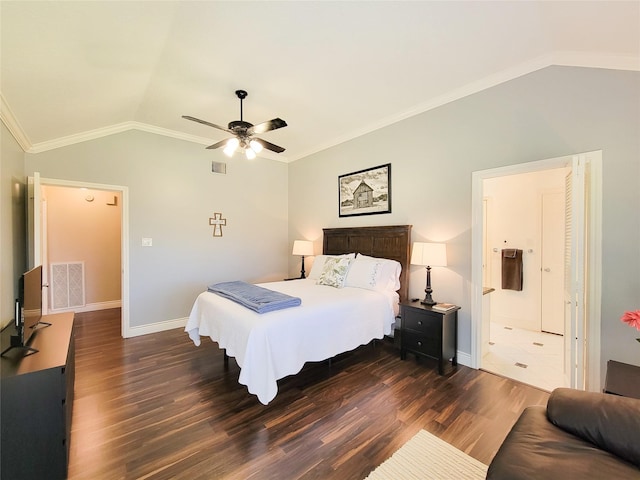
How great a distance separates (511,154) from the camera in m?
2.73

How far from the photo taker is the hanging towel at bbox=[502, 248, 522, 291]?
4328 mm

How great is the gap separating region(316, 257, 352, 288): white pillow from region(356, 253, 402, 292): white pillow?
18.2 inches

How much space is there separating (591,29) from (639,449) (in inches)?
102

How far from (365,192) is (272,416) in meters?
3.08

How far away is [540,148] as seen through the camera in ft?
8.38

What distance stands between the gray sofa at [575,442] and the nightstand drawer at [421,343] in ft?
4.87

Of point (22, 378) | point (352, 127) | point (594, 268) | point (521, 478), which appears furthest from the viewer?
point (352, 127)

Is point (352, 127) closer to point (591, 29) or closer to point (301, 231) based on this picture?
point (301, 231)

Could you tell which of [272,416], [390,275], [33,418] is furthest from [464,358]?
[33,418]

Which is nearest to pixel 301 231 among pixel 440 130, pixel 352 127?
pixel 352 127

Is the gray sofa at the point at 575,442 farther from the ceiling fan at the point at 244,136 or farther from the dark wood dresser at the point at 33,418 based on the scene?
the ceiling fan at the point at 244,136

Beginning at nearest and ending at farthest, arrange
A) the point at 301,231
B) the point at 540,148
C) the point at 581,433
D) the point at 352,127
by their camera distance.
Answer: the point at 581,433 → the point at 540,148 → the point at 352,127 → the point at 301,231

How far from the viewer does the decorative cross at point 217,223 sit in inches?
187

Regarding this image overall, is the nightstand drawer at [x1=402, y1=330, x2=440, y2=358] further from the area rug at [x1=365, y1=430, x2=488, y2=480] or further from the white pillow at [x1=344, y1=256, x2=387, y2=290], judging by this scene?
the area rug at [x1=365, y1=430, x2=488, y2=480]
